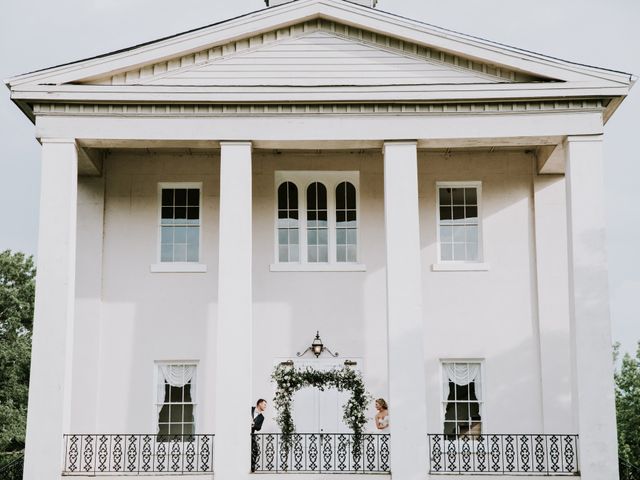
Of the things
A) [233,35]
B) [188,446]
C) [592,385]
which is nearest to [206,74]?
[233,35]

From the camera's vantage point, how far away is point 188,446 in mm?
19781

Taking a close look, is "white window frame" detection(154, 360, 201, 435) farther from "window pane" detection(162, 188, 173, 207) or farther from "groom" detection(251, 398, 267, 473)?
"window pane" detection(162, 188, 173, 207)

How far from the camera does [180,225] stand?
23.0 meters

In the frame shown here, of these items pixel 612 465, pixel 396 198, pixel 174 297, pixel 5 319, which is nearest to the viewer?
pixel 612 465

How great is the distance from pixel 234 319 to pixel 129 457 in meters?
3.42

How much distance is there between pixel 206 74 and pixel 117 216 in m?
4.17

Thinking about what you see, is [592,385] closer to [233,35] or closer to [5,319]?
[233,35]

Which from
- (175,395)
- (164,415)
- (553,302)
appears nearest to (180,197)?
(175,395)

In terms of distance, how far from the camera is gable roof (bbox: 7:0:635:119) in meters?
20.2

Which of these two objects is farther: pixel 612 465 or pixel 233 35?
pixel 233 35

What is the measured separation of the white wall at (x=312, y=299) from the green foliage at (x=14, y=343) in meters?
24.5

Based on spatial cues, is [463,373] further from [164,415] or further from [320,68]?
[320,68]

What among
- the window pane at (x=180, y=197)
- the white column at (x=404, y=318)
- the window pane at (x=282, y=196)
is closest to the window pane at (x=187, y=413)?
the window pane at (x=180, y=197)

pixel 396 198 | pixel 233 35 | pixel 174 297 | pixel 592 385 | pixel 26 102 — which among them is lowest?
pixel 592 385
